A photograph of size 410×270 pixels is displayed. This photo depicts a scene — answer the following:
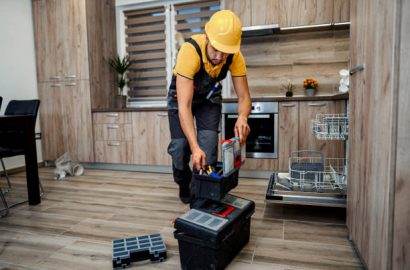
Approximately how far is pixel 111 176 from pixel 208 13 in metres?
2.34

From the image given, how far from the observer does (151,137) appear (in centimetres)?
352

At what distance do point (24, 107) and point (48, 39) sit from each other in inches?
61.7

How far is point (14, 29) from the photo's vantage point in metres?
3.68

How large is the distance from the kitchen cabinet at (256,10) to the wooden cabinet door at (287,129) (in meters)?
0.97

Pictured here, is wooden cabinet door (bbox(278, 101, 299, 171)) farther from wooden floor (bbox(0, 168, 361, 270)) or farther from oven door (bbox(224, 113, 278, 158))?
wooden floor (bbox(0, 168, 361, 270))

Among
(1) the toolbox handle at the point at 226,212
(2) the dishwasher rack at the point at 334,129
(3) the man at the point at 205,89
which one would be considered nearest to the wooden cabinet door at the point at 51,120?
(3) the man at the point at 205,89

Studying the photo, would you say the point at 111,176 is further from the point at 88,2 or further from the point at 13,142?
the point at 88,2

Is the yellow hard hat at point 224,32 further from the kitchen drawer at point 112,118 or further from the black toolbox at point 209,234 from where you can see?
the kitchen drawer at point 112,118

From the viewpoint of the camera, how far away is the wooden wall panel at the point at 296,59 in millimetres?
3412

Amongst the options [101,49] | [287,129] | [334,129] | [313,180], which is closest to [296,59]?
[287,129]

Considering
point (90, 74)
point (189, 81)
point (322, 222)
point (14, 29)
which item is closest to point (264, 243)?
point (322, 222)

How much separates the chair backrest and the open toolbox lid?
1851 mm

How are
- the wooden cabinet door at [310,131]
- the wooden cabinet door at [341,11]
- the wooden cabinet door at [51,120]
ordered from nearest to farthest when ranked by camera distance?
the wooden cabinet door at [310,131], the wooden cabinet door at [341,11], the wooden cabinet door at [51,120]

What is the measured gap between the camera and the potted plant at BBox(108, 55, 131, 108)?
399 cm
